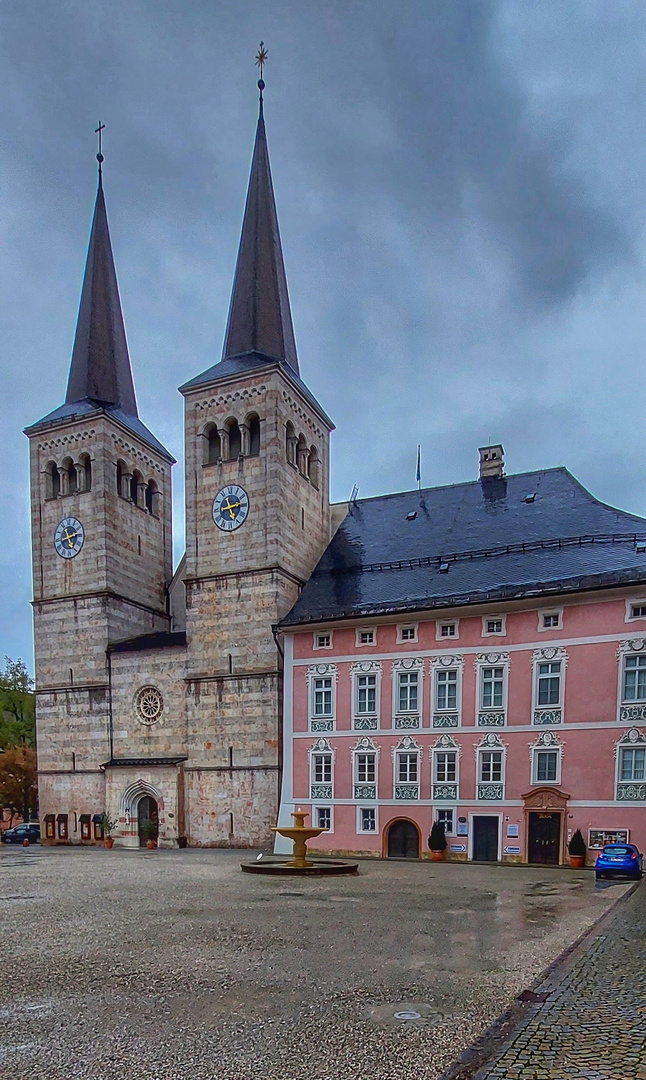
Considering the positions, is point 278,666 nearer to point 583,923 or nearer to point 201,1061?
point 583,923

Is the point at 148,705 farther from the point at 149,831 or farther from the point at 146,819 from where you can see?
the point at 149,831

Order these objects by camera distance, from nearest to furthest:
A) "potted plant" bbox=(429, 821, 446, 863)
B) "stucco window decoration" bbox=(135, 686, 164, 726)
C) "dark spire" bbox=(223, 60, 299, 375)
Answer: "potted plant" bbox=(429, 821, 446, 863)
"stucco window decoration" bbox=(135, 686, 164, 726)
"dark spire" bbox=(223, 60, 299, 375)

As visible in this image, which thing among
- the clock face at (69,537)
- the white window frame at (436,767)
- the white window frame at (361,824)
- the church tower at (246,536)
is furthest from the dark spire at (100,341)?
the white window frame at (436,767)

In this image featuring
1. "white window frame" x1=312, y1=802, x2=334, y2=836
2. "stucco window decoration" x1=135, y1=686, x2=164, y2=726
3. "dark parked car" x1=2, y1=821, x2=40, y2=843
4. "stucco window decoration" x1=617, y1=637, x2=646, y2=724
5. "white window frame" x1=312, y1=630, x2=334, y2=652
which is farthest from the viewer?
"dark parked car" x1=2, y1=821, x2=40, y2=843

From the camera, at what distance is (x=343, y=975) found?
8.59m

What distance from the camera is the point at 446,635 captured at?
2706 centimetres

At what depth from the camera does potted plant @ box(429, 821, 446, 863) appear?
25719 millimetres

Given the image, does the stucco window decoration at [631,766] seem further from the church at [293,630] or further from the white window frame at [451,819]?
the white window frame at [451,819]

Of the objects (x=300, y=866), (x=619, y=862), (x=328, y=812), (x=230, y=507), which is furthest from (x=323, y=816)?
(x=230, y=507)

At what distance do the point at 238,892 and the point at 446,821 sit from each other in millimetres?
11740

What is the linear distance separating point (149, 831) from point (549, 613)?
759 inches

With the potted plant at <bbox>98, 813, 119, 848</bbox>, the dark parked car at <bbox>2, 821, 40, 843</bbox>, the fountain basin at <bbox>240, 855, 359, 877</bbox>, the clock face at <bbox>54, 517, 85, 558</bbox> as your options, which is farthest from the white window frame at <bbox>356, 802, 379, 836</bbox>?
the dark parked car at <bbox>2, 821, 40, 843</bbox>

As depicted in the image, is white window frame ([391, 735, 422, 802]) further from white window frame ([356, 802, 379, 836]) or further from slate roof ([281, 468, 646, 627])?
slate roof ([281, 468, 646, 627])

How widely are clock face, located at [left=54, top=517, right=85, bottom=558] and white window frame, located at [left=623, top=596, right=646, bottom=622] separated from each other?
80.9ft
